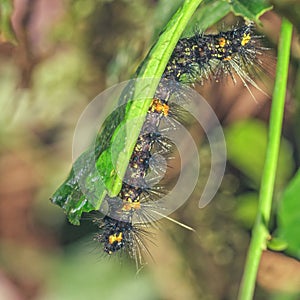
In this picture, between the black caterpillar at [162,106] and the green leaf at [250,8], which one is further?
the black caterpillar at [162,106]

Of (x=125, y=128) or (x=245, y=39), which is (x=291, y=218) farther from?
(x=245, y=39)

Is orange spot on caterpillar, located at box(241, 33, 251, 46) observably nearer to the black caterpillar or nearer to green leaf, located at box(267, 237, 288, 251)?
the black caterpillar

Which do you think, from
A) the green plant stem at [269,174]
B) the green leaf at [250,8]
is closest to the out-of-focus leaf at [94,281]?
the green plant stem at [269,174]

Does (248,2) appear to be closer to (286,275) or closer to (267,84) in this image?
(267,84)

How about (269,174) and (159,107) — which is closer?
(269,174)

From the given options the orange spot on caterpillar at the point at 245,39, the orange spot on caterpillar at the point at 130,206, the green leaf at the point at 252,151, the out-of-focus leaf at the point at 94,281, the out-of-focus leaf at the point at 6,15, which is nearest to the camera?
the orange spot on caterpillar at the point at 130,206

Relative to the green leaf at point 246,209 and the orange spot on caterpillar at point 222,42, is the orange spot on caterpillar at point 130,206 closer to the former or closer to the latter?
the orange spot on caterpillar at point 222,42

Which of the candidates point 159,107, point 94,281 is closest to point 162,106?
point 159,107

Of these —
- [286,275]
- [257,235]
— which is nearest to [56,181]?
[286,275]
